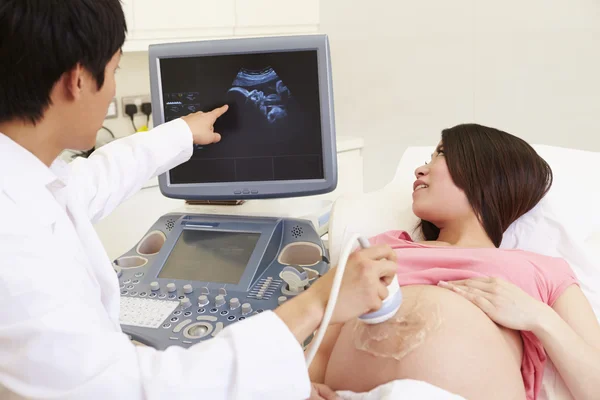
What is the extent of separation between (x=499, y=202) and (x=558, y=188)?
21cm

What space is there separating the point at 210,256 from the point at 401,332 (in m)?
0.61

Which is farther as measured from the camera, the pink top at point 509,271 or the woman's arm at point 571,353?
the pink top at point 509,271

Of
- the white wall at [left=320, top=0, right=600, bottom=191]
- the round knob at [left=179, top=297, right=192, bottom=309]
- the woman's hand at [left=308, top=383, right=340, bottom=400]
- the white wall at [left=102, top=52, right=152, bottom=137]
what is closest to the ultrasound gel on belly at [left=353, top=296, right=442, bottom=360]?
the woman's hand at [left=308, top=383, right=340, bottom=400]

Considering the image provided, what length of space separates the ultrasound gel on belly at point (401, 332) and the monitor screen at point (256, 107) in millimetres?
502

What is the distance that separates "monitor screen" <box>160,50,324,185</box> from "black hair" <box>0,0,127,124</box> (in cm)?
68

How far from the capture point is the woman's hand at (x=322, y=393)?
1.19m

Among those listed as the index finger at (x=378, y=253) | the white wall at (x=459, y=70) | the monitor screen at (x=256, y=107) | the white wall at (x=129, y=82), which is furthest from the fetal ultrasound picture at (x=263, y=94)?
the white wall at (x=129, y=82)

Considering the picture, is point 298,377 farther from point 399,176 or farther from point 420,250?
point 399,176

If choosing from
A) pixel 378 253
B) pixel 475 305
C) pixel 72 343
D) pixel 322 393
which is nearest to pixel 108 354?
pixel 72 343

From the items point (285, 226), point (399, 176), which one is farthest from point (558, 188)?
point (285, 226)

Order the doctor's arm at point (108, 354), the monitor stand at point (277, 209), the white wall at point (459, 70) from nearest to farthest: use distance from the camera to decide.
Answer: the doctor's arm at point (108, 354) → the monitor stand at point (277, 209) → the white wall at point (459, 70)

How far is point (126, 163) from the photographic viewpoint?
1464mm

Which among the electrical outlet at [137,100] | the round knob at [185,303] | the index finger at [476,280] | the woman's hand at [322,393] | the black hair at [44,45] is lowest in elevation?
the woman's hand at [322,393]

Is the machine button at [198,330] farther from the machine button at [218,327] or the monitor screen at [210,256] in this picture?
the monitor screen at [210,256]
